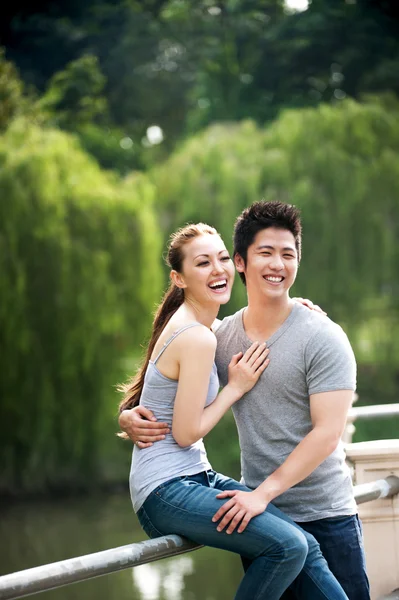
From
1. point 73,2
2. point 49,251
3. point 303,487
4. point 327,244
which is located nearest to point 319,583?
point 303,487

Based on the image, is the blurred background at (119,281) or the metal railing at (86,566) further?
the blurred background at (119,281)

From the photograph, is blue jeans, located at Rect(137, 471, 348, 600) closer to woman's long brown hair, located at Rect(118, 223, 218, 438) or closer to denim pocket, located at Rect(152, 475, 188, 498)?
denim pocket, located at Rect(152, 475, 188, 498)

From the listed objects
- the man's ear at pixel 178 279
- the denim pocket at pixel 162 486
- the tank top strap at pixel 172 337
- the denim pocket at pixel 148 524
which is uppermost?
the man's ear at pixel 178 279

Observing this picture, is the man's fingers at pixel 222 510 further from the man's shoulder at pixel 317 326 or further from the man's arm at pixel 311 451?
the man's shoulder at pixel 317 326

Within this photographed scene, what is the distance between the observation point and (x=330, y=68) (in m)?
25.5

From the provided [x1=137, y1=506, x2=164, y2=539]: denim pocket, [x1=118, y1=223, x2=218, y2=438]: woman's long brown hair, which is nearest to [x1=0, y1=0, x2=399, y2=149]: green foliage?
[x1=118, y1=223, x2=218, y2=438]: woman's long brown hair

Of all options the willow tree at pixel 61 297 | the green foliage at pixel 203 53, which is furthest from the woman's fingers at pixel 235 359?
the green foliage at pixel 203 53

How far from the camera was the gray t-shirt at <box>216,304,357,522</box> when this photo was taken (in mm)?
2066

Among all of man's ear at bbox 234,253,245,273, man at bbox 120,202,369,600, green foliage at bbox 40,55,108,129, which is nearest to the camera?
man at bbox 120,202,369,600

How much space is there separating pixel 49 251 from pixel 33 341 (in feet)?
3.77

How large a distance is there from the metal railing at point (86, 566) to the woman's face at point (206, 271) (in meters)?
0.54

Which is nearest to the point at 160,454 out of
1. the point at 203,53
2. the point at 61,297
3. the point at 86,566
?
the point at 86,566

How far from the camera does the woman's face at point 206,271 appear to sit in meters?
2.19

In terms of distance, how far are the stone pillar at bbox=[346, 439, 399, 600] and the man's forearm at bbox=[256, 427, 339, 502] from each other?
0.79 m
